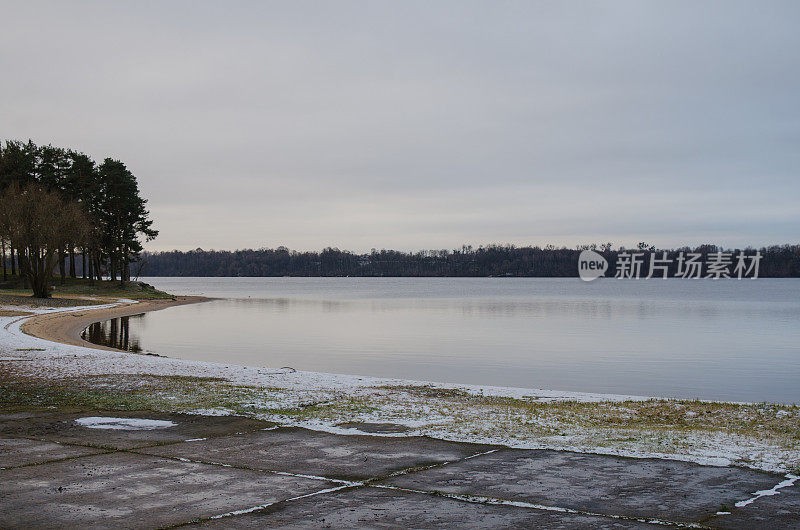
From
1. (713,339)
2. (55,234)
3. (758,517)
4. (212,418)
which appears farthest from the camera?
(55,234)

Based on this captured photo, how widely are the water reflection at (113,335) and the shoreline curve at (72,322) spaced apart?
0.49 meters

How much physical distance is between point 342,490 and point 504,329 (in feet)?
127

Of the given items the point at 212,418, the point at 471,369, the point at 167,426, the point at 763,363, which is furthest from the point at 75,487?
the point at 763,363

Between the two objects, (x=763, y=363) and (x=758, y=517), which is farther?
(x=763, y=363)

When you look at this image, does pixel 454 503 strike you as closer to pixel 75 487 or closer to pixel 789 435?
pixel 75 487

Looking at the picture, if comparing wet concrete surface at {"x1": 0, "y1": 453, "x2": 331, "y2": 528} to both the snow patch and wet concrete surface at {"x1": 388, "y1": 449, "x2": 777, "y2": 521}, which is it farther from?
the snow patch

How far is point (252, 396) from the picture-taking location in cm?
1385

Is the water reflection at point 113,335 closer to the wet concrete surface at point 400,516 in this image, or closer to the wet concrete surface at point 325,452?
the wet concrete surface at point 325,452

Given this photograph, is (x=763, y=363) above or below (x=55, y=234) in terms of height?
below

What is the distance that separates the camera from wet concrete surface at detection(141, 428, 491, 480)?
322 inches

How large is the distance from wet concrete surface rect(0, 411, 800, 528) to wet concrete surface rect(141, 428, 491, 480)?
0.08 feet

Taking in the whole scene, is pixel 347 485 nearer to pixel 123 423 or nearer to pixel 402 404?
pixel 123 423

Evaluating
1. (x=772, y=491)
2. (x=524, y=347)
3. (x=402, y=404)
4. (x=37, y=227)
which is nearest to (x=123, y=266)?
(x=37, y=227)

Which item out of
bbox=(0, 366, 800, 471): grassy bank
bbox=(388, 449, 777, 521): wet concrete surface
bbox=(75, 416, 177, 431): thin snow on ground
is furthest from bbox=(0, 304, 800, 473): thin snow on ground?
bbox=(75, 416, 177, 431): thin snow on ground
